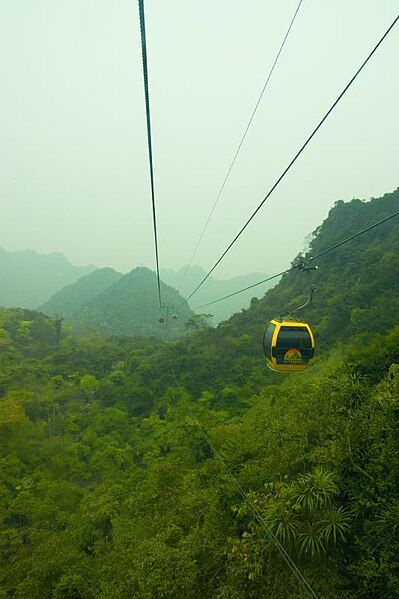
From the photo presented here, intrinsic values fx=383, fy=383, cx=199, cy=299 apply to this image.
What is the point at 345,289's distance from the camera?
2841 centimetres

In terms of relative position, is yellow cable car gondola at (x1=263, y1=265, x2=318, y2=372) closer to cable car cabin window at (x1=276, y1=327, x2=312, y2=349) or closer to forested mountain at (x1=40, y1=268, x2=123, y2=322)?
cable car cabin window at (x1=276, y1=327, x2=312, y2=349)

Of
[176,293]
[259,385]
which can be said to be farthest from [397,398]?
[176,293]

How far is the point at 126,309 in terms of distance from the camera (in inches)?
2717

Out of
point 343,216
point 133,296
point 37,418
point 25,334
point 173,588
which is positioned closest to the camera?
point 173,588

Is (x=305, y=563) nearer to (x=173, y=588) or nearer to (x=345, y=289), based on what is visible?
(x=173, y=588)

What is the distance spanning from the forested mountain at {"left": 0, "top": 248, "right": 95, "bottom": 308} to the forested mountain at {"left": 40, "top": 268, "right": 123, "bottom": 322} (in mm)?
37379

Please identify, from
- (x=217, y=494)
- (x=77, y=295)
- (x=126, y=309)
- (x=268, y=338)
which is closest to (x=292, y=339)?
(x=268, y=338)

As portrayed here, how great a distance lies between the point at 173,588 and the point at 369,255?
28300mm

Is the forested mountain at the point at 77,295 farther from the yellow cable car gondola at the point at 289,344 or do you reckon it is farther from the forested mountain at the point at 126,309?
the yellow cable car gondola at the point at 289,344

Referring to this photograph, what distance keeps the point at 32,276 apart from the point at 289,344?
18042 centimetres

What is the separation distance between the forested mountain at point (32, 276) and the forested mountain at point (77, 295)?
37.4 metres

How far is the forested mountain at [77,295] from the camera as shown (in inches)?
→ 3406

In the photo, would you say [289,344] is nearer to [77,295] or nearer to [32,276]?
[77,295]

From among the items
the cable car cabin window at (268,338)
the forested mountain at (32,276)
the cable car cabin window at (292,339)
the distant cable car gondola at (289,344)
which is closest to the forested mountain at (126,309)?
the cable car cabin window at (268,338)
